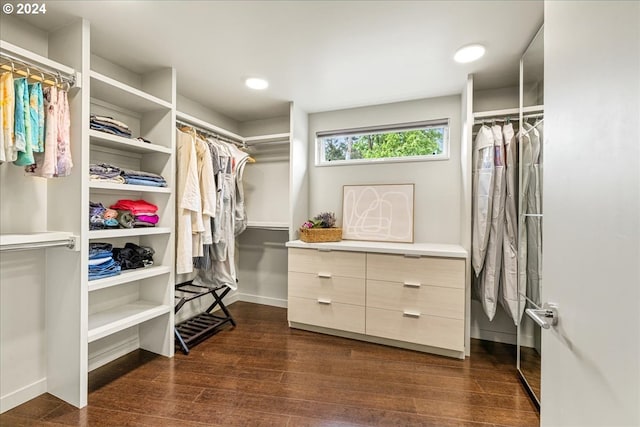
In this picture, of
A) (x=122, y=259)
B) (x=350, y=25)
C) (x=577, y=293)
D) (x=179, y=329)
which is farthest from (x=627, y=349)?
(x=179, y=329)

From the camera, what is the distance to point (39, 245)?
4.79ft

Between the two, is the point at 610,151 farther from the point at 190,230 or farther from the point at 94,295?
the point at 94,295

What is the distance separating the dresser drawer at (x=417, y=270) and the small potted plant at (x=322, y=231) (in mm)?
458

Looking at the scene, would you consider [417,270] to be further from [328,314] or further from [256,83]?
[256,83]

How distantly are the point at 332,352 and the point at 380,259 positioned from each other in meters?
0.90

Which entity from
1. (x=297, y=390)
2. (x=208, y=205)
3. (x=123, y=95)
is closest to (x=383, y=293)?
(x=297, y=390)

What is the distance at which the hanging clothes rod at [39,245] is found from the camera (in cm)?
135

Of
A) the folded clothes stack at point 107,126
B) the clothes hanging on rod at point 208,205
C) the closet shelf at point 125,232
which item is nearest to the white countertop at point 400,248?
the clothes hanging on rod at point 208,205

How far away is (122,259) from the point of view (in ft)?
6.49

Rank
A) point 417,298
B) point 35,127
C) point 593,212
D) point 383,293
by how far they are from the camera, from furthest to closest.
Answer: point 383,293
point 417,298
point 35,127
point 593,212

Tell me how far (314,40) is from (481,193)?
5.66ft

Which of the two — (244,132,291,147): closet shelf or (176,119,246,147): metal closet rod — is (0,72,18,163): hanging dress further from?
(244,132,291,147): closet shelf

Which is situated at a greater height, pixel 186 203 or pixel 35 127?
pixel 35 127

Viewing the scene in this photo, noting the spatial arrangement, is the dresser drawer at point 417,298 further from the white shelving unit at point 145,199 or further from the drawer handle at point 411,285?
the white shelving unit at point 145,199
